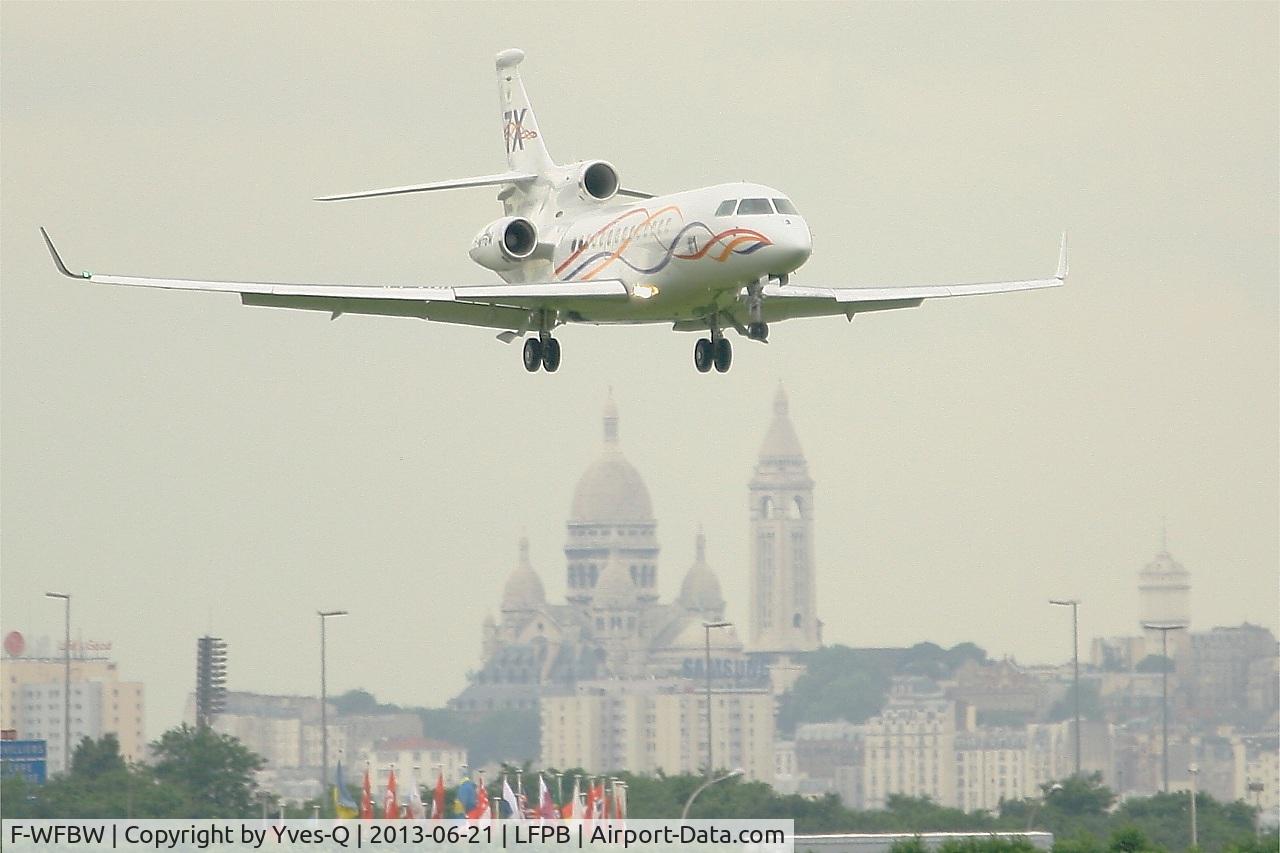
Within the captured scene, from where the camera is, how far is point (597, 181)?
169 feet

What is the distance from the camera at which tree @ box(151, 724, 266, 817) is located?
9012 cm

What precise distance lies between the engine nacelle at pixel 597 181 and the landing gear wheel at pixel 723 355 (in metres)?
5.51

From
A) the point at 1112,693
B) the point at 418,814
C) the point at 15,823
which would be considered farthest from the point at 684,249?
the point at 1112,693

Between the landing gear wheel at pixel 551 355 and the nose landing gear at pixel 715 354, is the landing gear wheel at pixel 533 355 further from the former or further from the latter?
the nose landing gear at pixel 715 354

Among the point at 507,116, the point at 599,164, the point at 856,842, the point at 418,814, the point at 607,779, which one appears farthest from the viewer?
the point at 607,779

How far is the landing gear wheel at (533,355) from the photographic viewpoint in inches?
1934

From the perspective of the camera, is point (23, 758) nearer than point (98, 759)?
No

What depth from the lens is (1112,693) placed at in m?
192

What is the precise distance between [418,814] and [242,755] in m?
22.3

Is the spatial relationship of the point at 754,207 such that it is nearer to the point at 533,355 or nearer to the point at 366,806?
the point at 533,355

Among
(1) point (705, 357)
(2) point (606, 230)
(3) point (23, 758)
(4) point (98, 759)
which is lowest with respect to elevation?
(3) point (23, 758)

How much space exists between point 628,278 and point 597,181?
5.73m

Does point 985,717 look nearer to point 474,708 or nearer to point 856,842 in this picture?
point 474,708

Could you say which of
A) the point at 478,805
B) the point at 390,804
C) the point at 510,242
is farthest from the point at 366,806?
the point at 510,242
